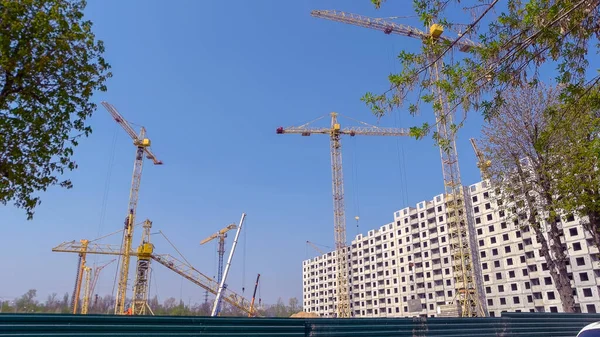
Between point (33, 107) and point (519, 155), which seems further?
point (519, 155)

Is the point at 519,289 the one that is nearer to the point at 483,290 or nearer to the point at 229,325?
the point at 483,290

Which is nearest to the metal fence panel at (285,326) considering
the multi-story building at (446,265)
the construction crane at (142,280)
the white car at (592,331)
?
the white car at (592,331)

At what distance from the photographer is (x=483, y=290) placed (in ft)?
239

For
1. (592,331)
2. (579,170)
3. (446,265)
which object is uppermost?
(446,265)

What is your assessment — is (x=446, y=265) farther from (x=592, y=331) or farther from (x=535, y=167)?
(x=592, y=331)

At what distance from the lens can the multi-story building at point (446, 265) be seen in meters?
60.0

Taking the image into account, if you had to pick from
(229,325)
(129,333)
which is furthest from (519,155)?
(129,333)

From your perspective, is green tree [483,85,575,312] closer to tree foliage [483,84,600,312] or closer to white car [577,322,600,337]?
tree foliage [483,84,600,312]

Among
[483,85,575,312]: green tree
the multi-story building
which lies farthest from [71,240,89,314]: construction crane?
[483,85,575,312]: green tree

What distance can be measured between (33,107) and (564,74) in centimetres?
1117

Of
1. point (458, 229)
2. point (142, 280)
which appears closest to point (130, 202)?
point (142, 280)

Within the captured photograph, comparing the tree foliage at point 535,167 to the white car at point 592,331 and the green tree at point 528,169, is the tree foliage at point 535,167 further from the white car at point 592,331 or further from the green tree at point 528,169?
the white car at point 592,331

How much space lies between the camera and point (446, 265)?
81438 mm

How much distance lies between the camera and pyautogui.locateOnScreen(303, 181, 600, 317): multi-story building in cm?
6003
